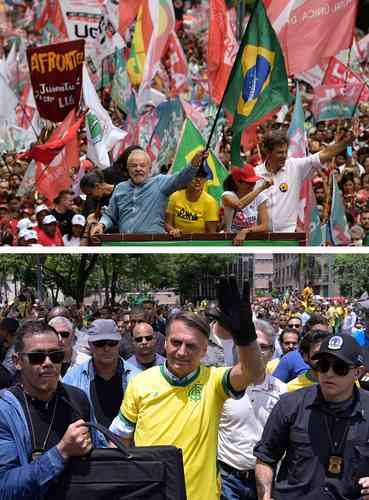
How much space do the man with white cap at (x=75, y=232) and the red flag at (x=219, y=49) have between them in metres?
4.55

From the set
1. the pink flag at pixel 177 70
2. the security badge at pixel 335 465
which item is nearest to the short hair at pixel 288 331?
the security badge at pixel 335 465

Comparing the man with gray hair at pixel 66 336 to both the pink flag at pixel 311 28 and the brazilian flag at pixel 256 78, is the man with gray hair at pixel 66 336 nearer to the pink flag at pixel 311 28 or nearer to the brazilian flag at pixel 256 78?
the brazilian flag at pixel 256 78

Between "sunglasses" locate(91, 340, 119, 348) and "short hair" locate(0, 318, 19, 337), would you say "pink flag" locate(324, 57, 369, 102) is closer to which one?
"short hair" locate(0, 318, 19, 337)

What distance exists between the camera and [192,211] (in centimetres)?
750

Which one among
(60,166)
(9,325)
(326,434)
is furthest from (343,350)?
(60,166)

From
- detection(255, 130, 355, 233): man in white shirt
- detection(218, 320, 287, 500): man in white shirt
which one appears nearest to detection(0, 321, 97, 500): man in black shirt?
detection(218, 320, 287, 500): man in white shirt

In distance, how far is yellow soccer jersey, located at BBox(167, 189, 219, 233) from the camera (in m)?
7.48

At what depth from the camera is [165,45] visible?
13.9m

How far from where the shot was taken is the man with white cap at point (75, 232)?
7.94m

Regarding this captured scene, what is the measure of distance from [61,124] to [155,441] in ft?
26.1

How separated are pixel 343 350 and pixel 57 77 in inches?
356

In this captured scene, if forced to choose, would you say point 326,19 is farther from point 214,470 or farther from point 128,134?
point 214,470

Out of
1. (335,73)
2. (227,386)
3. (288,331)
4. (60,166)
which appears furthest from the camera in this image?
(335,73)

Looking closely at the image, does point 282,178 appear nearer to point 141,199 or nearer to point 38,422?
point 141,199
